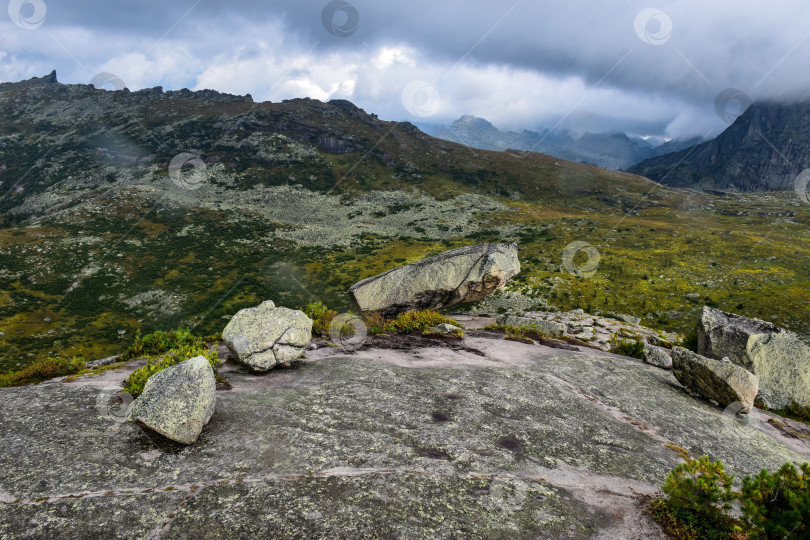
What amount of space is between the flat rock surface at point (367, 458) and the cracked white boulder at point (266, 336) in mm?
846

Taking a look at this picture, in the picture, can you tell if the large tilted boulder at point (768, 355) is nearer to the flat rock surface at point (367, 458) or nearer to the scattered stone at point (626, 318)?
the flat rock surface at point (367, 458)

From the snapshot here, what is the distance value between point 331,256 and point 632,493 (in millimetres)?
60055

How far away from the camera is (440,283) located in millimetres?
28125

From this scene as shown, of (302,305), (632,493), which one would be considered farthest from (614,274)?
(632,493)

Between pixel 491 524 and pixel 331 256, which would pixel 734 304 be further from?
pixel 331 256

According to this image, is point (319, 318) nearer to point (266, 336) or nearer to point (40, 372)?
point (266, 336)

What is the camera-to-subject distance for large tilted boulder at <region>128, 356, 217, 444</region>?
9125 millimetres

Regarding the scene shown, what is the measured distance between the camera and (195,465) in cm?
845

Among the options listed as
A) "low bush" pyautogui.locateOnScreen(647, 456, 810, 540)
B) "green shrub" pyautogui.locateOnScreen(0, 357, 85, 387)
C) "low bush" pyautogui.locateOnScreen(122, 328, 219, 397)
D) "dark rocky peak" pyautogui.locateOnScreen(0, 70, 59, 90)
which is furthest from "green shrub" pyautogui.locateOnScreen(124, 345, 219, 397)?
"dark rocky peak" pyautogui.locateOnScreen(0, 70, 59, 90)

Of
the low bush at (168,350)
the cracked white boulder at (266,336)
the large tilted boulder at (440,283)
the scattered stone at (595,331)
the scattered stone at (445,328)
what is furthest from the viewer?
the large tilted boulder at (440,283)

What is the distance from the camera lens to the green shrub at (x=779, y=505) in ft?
21.0

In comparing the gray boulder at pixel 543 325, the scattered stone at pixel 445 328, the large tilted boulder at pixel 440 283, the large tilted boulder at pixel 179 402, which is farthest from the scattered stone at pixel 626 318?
the large tilted boulder at pixel 179 402

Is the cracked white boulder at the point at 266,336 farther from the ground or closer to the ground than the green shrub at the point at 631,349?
farther from the ground

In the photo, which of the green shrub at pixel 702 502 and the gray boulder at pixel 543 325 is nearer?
the green shrub at pixel 702 502
